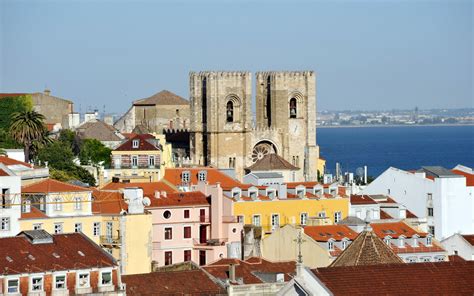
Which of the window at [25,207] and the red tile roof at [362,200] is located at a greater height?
the window at [25,207]

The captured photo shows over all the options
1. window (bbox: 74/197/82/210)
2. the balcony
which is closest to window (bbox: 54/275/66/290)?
the balcony

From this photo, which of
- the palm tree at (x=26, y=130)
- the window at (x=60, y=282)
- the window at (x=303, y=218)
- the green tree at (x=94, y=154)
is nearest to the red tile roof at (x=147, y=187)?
the window at (x=303, y=218)

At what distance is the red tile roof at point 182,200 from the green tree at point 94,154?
85.5ft

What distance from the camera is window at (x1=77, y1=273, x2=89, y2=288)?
5244 centimetres

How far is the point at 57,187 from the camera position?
6688 cm

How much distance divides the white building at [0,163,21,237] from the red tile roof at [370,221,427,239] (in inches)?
557

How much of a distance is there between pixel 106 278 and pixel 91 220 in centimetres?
1340

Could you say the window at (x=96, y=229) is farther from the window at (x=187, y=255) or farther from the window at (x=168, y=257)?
the window at (x=187, y=255)

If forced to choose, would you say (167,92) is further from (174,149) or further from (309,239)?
(309,239)

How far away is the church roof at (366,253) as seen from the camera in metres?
49.4

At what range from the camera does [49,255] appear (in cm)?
5291

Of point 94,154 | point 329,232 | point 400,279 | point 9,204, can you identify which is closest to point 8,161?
point 9,204

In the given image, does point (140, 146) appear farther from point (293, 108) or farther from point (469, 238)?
point (469, 238)

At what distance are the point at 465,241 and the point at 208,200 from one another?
10892mm
